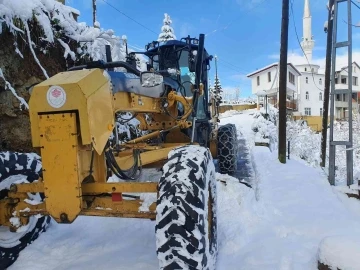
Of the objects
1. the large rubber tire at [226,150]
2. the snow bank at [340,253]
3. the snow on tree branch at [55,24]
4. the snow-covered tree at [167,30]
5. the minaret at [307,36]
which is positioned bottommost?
the snow bank at [340,253]

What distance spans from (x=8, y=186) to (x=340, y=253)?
334 centimetres

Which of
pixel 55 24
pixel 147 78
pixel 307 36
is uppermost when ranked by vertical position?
pixel 307 36

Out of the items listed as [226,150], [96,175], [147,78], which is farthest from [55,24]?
[96,175]

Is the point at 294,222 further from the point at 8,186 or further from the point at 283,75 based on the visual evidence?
the point at 283,75

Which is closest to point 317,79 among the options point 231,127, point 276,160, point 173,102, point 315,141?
point 315,141

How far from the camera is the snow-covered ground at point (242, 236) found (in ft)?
11.9

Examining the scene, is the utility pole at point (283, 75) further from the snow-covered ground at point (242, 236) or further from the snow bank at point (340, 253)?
the snow bank at point (340, 253)

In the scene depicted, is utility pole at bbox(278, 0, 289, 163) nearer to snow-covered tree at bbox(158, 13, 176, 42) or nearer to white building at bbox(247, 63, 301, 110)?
snow-covered tree at bbox(158, 13, 176, 42)

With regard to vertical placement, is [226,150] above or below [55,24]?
below

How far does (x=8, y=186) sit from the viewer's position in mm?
3477

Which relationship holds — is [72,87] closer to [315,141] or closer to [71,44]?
[71,44]

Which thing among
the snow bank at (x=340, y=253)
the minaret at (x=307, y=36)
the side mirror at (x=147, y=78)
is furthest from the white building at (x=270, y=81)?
the side mirror at (x=147, y=78)

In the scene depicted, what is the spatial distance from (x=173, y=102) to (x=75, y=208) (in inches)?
95.4

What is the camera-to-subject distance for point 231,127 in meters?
8.17
